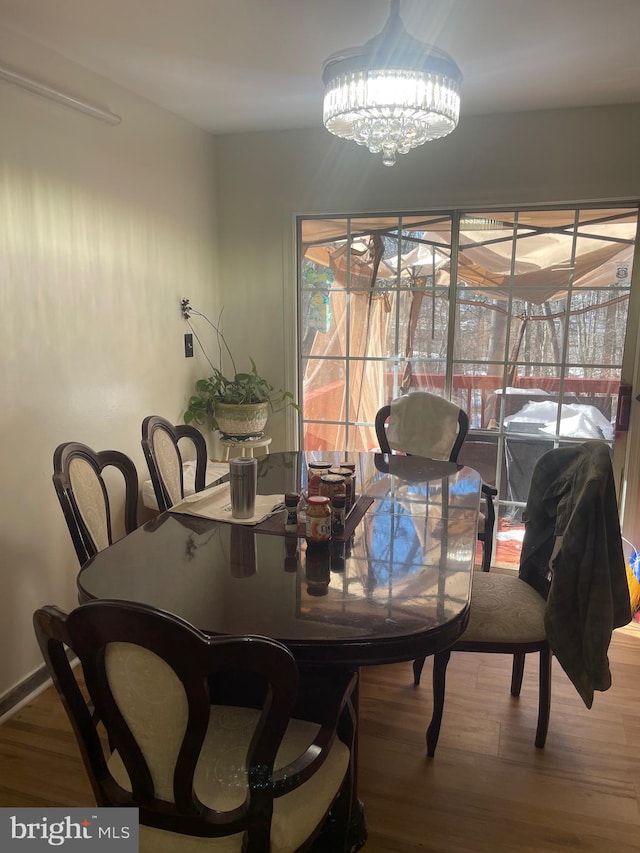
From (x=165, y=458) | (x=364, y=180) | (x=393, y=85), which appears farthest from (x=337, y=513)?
(x=364, y=180)

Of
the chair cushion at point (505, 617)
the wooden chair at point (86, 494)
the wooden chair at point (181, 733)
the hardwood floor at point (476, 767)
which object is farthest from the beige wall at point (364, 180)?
the wooden chair at point (181, 733)

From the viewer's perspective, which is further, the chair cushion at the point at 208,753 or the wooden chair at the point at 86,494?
the wooden chair at the point at 86,494

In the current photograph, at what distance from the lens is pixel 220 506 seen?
6.70ft

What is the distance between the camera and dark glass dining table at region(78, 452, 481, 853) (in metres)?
1.27

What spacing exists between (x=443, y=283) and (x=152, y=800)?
2779 millimetres

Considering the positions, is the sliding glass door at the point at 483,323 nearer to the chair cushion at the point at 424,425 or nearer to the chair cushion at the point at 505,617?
the chair cushion at the point at 424,425

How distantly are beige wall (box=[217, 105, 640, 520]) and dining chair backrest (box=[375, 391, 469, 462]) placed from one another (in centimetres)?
80

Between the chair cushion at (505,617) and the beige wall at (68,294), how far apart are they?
164cm

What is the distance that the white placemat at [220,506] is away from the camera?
1940 mm

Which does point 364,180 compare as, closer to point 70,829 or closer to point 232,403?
point 232,403

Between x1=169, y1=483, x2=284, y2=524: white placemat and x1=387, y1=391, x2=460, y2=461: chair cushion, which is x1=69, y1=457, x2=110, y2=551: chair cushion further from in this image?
x1=387, y1=391, x2=460, y2=461: chair cushion

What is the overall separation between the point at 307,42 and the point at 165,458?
167 cm

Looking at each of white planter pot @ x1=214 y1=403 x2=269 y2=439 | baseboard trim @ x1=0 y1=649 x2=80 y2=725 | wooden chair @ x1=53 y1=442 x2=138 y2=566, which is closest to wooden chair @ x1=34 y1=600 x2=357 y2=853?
wooden chair @ x1=53 y1=442 x2=138 y2=566

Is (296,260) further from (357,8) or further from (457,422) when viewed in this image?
(357,8)
